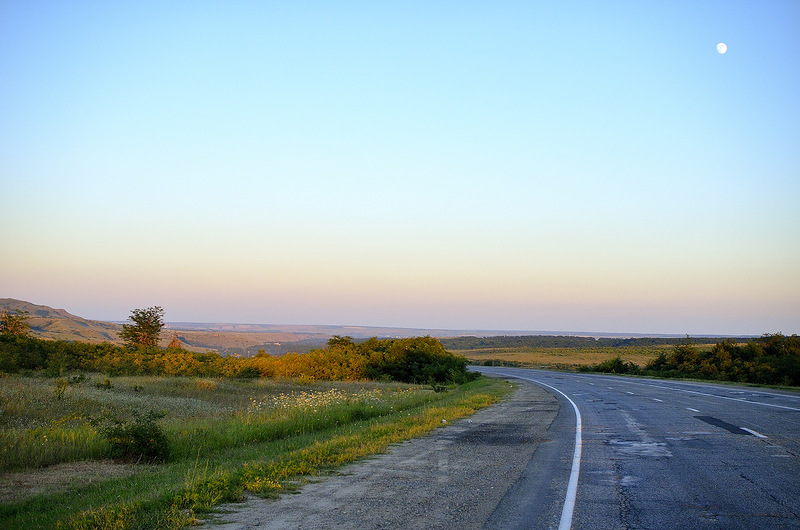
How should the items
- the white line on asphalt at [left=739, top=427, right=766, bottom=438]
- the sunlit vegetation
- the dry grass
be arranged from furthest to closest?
the white line on asphalt at [left=739, top=427, right=766, bottom=438]
the dry grass
the sunlit vegetation

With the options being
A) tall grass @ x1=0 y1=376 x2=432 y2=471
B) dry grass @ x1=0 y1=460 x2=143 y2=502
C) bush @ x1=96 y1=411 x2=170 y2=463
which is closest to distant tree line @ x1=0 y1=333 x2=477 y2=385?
tall grass @ x1=0 y1=376 x2=432 y2=471

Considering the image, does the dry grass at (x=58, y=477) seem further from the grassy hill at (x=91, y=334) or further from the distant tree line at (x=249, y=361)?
the grassy hill at (x=91, y=334)

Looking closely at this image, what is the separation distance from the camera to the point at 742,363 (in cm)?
4616

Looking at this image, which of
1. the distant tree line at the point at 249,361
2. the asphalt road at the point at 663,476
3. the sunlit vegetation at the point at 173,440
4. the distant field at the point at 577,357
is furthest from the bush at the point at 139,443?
the distant field at the point at 577,357

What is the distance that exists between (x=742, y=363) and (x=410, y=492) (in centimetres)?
4661

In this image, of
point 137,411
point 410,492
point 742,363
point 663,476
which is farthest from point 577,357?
point 410,492

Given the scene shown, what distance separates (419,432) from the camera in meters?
14.6

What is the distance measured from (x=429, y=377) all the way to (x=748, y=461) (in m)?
40.0

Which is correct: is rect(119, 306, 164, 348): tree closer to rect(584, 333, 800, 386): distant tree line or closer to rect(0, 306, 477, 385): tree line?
rect(0, 306, 477, 385): tree line

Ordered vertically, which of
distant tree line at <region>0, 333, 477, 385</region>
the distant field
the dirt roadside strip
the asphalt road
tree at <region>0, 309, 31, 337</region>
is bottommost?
the distant field

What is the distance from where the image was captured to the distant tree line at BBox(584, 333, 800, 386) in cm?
3978

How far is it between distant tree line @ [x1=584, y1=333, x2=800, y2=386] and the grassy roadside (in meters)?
31.0

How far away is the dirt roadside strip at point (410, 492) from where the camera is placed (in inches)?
268

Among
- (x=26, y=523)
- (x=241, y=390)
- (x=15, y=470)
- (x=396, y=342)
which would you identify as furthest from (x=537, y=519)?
(x=396, y=342)
